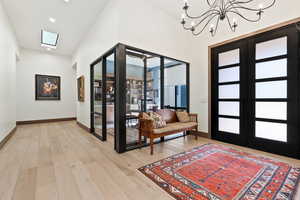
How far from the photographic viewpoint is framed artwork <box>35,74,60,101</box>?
6.28 metres

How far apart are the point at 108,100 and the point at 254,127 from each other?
3788mm

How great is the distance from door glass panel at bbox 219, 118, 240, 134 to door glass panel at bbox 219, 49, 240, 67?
154cm

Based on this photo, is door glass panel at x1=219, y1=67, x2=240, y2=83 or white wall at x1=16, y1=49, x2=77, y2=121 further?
white wall at x1=16, y1=49, x2=77, y2=121

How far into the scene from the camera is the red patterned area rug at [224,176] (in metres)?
1.57

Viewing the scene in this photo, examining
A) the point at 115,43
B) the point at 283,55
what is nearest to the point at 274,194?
the point at 283,55

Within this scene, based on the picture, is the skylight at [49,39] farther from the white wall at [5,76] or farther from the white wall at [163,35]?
the white wall at [163,35]

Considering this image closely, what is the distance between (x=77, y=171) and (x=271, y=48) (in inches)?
178

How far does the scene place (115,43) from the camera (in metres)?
2.88

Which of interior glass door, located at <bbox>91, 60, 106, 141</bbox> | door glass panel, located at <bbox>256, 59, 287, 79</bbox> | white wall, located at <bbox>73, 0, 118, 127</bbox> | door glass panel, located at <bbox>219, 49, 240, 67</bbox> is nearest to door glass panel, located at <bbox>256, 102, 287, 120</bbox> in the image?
door glass panel, located at <bbox>256, 59, 287, 79</bbox>

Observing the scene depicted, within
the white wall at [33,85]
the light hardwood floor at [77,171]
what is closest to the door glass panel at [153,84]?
the light hardwood floor at [77,171]

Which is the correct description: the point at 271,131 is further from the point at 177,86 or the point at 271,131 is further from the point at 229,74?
the point at 177,86

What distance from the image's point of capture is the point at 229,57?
138 inches

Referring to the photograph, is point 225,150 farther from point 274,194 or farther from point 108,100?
point 108,100

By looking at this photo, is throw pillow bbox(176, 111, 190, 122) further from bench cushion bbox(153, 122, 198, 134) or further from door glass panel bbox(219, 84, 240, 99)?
door glass panel bbox(219, 84, 240, 99)
